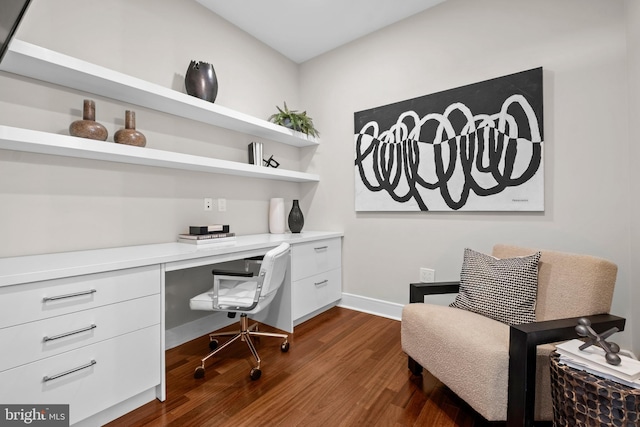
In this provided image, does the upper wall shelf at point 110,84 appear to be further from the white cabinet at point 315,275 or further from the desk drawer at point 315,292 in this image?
the desk drawer at point 315,292

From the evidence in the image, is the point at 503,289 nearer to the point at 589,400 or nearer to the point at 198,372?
the point at 589,400

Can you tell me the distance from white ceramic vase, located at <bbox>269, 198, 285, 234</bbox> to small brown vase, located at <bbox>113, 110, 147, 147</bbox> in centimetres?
127

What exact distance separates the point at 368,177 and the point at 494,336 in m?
1.72

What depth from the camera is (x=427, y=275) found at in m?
2.40

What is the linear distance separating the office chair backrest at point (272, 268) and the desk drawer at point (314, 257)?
1.50ft

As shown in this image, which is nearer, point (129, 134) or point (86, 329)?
point (86, 329)

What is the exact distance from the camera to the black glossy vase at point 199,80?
210cm

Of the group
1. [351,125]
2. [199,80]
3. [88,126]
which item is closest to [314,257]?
[351,125]

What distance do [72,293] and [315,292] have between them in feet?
5.78

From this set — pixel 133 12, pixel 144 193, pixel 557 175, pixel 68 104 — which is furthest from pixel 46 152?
pixel 557 175

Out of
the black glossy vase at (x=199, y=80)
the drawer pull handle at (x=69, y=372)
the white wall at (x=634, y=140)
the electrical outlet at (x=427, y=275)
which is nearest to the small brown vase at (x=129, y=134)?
the black glossy vase at (x=199, y=80)

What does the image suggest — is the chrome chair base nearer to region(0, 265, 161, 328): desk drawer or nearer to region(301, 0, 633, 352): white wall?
region(0, 265, 161, 328): desk drawer

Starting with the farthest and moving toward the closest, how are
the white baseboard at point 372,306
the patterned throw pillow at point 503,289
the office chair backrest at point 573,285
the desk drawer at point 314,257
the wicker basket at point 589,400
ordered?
the white baseboard at point 372,306 < the desk drawer at point 314,257 < the patterned throw pillow at point 503,289 < the office chair backrest at point 573,285 < the wicker basket at point 589,400

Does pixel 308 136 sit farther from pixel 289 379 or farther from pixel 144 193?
pixel 289 379
